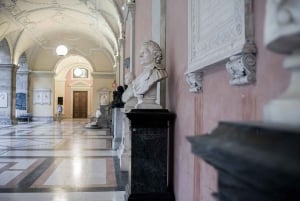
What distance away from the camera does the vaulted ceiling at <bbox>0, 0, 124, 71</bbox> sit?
15.6 meters

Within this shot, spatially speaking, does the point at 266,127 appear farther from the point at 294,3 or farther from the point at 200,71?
the point at 200,71

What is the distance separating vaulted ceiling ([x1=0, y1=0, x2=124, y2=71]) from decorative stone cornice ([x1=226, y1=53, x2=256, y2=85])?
35.7ft

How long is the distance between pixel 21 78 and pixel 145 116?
74.2ft

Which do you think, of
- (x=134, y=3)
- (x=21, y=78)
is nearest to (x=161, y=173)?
(x=134, y=3)

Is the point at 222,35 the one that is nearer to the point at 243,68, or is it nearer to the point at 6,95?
the point at 243,68

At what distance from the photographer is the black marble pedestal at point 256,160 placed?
Answer: 23.1 inches

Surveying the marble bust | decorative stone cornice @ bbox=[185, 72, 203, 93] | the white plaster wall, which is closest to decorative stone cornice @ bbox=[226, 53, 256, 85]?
decorative stone cornice @ bbox=[185, 72, 203, 93]

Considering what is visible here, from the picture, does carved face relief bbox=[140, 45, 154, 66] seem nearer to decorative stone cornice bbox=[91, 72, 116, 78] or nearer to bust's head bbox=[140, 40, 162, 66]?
bust's head bbox=[140, 40, 162, 66]

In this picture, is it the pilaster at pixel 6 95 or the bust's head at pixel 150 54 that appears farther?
the pilaster at pixel 6 95

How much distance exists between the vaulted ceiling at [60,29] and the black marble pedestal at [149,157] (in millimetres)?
9373

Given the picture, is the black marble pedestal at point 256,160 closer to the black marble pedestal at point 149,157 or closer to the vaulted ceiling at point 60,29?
the black marble pedestal at point 149,157

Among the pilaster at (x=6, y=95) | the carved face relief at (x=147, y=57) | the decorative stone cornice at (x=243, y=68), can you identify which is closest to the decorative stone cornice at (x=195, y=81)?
the decorative stone cornice at (x=243, y=68)

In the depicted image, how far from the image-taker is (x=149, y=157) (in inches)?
136

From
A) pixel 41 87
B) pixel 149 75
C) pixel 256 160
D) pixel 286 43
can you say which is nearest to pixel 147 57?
pixel 149 75
